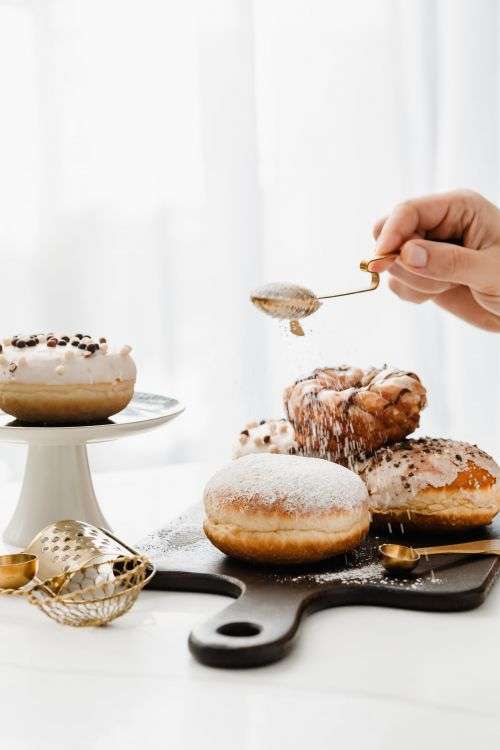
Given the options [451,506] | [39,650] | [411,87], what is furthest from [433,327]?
[39,650]

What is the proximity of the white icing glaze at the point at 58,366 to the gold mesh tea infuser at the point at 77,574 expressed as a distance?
0.85 feet

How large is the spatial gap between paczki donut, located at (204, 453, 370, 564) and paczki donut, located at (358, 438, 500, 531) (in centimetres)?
11

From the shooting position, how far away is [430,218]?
4.85 feet

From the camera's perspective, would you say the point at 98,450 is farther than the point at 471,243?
Yes

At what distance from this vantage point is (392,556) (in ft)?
3.55

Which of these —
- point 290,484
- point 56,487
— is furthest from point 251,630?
point 56,487

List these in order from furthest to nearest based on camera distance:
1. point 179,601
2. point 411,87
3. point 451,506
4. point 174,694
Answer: point 411,87, point 451,506, point 179,601, point 174,694

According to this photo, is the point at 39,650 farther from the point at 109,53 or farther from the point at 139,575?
the point at 109,53

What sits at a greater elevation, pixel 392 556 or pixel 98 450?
pixel 392 556

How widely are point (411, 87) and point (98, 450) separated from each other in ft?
4.81

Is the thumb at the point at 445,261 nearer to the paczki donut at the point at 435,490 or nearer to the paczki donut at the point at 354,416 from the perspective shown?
the paczki donut at the point at 354,416

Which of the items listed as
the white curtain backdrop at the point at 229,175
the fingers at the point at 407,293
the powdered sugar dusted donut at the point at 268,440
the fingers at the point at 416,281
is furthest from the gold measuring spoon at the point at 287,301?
the white curtain backdrop at the point at 229,175

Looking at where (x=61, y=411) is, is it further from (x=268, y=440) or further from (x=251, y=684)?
(x=251, y=684)

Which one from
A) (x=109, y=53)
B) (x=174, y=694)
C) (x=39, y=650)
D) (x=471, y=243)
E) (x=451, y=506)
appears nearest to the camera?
(x=174, y=694)
